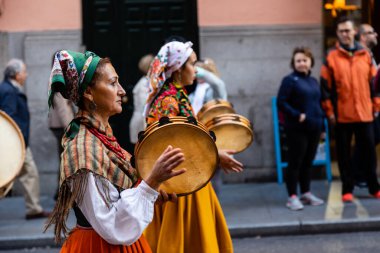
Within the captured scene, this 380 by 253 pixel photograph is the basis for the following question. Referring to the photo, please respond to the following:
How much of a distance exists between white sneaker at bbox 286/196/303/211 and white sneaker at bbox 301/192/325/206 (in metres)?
0.21

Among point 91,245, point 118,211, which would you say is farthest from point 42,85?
point 118,211


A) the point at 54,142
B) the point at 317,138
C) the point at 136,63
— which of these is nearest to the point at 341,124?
the point at 317,138

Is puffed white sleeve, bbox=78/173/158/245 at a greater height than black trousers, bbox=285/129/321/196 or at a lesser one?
greater

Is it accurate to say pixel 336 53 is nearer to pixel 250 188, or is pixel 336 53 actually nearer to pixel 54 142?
pixel 250 188

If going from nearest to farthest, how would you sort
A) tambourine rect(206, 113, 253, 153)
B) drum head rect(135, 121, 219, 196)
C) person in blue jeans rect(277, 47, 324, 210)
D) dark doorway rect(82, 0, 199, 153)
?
1. drum head rect(135, 121, 219, 196)
2. tambourine rect(206, 113, 253, 153)
3. person in blue jeans rect(277, 47, 324, 210)
4. dark doorway rect(82, 0, 199, 153)

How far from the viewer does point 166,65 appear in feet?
18.2

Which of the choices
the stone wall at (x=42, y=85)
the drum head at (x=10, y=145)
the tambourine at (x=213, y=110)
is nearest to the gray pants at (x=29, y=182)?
the stone wall at (x=42, y=85)

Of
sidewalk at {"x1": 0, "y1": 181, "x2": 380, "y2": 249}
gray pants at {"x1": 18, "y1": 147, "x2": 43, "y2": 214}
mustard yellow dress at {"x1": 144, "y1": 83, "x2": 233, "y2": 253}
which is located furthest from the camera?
gray pants at {"x1": 18, "y1": 147, "x2": 43, "y2": 214}

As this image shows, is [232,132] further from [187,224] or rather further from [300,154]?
[300,154]

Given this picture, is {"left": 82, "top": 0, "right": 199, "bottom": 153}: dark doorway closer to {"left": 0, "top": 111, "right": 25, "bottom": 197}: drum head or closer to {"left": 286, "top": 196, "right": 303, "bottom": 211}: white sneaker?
{"left": 286, "top": 196, "right": 303, "bottom": 211}: white sneaker

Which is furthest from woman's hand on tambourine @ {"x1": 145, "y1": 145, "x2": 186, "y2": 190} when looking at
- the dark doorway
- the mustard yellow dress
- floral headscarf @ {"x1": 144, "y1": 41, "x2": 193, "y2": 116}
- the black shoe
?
the dark doorway

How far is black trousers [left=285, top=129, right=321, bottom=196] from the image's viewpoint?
29.5 feet

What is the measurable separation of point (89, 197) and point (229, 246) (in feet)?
7.13

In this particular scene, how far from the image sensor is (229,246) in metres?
5.31
